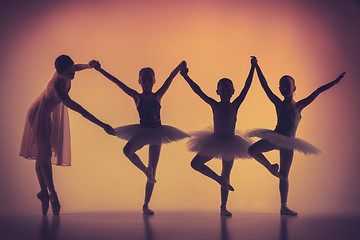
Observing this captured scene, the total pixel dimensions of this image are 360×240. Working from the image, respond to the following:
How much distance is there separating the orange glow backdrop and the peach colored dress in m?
1.32

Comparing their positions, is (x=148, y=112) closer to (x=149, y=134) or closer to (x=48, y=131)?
(x=149, y=134)

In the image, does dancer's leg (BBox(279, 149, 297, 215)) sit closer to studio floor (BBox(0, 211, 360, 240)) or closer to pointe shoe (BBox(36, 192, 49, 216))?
studio floor (BBox(0, 211, 360, 240))

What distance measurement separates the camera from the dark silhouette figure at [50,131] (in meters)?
3.59

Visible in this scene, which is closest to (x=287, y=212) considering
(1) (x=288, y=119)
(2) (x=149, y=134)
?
(1) (x=288, y=119)

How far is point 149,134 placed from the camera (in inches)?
150

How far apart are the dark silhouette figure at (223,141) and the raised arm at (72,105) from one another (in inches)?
27.5

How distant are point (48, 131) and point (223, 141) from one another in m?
1.30

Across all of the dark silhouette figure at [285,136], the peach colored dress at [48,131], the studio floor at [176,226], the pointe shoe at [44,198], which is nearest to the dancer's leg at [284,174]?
the dark silhouette figure at [285,136]

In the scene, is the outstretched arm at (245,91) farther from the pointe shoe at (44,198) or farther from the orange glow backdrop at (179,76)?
the pointe shoe at (44,198)

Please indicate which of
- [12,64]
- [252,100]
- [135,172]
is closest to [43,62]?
[12,64]

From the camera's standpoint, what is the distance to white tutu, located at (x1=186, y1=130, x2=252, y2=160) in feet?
12.3

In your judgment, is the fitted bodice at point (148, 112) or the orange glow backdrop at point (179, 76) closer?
the fitted bodice at point (148, 112)

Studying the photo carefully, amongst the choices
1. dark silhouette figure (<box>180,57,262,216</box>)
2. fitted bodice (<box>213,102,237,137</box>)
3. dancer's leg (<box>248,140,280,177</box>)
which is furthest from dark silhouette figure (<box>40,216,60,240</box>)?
dancer's leg (<box>248,140,280,177</box>)

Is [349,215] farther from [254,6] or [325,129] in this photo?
[254,6]
